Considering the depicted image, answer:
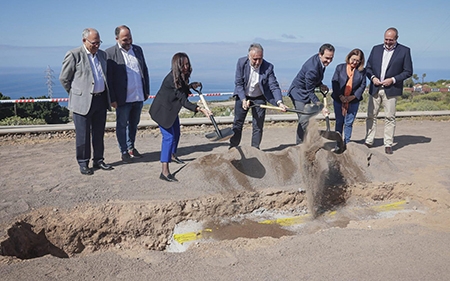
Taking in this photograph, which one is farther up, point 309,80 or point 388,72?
point 388,72

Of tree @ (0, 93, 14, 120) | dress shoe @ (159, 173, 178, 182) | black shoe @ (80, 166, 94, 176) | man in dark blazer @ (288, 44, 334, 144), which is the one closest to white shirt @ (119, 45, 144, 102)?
black shoe @ (80, 166, 94, 176)

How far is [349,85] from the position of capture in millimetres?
7016

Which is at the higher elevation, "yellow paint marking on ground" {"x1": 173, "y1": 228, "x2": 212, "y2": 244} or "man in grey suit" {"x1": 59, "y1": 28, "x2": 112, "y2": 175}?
"man in grey suit" {"x1": 59, "y1": 28, "x2": 112, "y2": 175}

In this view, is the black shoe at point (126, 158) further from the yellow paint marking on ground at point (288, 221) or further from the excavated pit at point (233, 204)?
the yellow paint marking on ground at point (288, 221)

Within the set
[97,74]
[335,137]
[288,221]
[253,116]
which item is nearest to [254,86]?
[253,116]

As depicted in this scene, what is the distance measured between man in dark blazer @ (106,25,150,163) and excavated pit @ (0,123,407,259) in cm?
144

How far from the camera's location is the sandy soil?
3.58m

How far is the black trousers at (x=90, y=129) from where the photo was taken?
566cm

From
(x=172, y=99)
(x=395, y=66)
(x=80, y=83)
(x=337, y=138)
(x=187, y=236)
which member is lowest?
(x=187, y=236)

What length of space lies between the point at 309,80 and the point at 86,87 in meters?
3.22

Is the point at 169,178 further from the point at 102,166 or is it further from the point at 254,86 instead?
the point at 254,86

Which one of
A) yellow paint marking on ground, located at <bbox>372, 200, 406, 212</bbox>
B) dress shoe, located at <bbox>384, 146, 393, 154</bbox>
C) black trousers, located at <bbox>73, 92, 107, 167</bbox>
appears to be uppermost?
black trousers, located at <bbox>73, 92, 107, 167</bbox>

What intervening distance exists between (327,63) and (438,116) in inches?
262

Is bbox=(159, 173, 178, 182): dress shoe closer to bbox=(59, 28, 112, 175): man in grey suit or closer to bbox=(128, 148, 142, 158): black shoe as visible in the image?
bbox=(59, 28, 112, 175): man in grey suit
